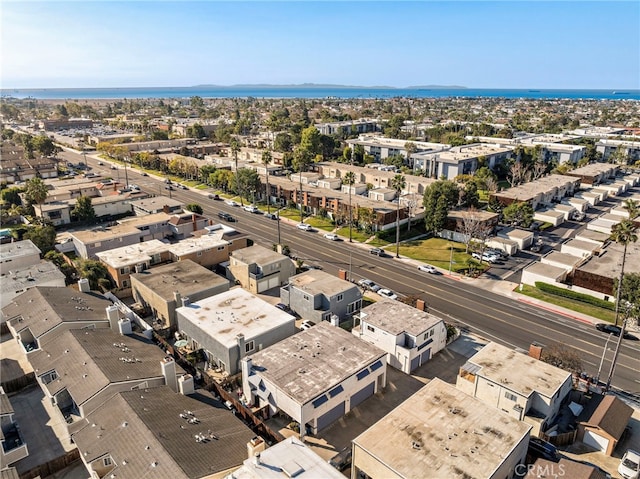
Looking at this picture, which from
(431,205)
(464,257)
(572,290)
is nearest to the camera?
(572,290)

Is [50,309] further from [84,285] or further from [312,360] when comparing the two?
[312,360]

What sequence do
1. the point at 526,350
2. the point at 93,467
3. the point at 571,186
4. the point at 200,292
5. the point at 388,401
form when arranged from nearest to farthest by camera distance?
the point at 93,467 → the point at 388,401 → the point at 526,350 → the point at 200,292 → the point at 571,186

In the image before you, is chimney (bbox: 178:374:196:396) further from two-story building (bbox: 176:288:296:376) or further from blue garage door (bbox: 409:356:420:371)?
blue garage door (bbox: 409:356:420:371)

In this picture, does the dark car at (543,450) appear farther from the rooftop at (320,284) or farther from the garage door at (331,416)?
the rooftop at (320,284)

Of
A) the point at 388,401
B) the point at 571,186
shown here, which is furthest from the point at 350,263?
the point at 571,186

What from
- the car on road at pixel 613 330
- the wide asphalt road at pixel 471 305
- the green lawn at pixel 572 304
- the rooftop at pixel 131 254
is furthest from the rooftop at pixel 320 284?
the car on road at pixel 613 330

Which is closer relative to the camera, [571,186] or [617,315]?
[617,315]

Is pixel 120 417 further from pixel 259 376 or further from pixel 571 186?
pixel 571 186
